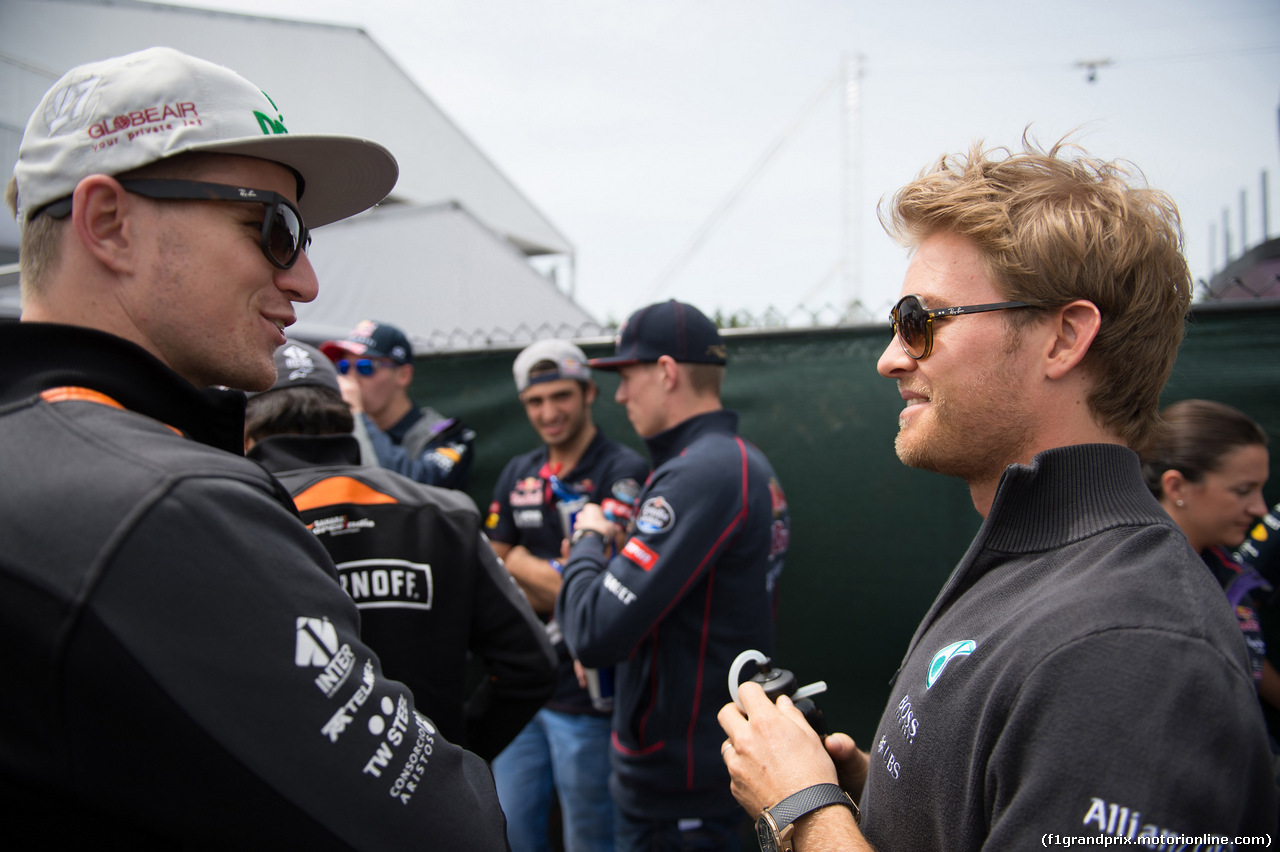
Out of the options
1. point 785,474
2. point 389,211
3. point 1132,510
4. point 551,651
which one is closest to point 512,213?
point 389,211

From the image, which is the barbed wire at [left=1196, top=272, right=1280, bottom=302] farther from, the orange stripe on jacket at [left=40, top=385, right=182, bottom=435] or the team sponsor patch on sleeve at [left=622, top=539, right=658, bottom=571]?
the orange stripe on jacket at [left=40, top=385, right=182, bottom=435]

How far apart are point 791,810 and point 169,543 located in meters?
1.01

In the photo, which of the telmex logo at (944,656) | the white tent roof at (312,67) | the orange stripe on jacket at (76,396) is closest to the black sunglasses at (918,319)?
the telmex logo at (944,656)

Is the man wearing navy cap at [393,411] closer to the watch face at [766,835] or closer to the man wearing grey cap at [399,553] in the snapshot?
the man wearing grey cap at [399,553]

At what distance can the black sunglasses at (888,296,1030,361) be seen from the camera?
4.37ft

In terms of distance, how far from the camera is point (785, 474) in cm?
352

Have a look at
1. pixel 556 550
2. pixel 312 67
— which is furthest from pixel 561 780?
pixel 312 67

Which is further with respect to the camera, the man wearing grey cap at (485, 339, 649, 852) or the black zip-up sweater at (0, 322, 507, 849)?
the man wearing grey cap at (485, 339, 649, 852)

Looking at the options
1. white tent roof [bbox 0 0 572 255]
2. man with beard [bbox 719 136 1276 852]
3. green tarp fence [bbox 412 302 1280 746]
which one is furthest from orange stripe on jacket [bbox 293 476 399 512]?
white tent roof [bbox 0 0 572 255]

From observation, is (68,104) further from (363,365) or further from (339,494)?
(363,365)

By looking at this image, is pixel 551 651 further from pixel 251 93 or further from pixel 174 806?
pixel 251 93

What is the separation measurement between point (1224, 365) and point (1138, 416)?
2251 mm

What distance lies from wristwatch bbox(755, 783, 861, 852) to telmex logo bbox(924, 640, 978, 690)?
0.24 metres

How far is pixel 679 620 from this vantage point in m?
2.46
